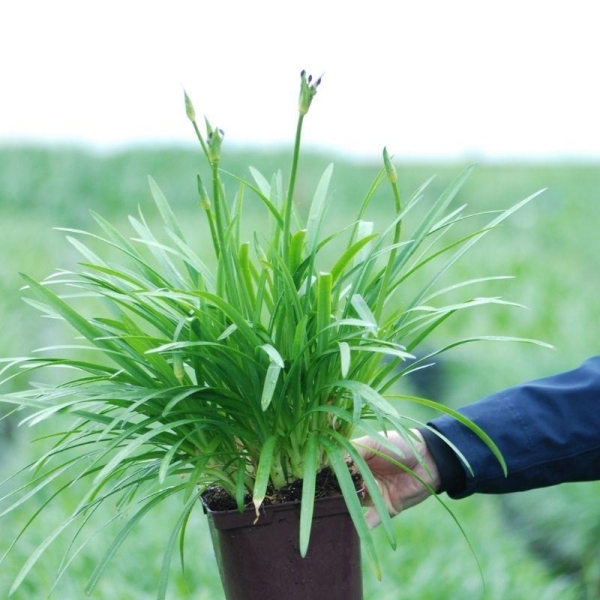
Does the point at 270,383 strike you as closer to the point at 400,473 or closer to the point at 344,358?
the point at 344,358

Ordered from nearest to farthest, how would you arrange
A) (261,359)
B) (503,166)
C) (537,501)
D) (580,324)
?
(261,359) → (537,501) → (580,324) → (503,166)

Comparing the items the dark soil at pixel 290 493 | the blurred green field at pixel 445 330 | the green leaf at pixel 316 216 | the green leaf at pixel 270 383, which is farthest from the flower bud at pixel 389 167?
the blurred green field at pixel 445 330

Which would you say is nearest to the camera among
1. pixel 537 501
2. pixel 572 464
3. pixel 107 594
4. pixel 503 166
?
pixel 572 464

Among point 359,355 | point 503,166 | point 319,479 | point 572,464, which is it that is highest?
point 359,355

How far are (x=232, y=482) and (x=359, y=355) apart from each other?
7.9 inches

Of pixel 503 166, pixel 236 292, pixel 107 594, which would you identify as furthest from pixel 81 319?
pixel 503 166

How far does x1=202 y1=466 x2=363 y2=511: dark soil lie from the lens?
965mm

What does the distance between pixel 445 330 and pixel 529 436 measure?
2963mm

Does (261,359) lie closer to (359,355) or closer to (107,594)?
(359,355)

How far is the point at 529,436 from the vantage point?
1.20 metres

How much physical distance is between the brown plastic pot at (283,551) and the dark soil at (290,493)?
2 cm

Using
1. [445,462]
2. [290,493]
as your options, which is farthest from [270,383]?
[445,462]

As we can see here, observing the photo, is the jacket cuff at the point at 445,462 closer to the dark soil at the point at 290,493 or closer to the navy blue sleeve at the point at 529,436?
the navy blue sleeve at the point at 529,436

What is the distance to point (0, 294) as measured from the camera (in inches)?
168
